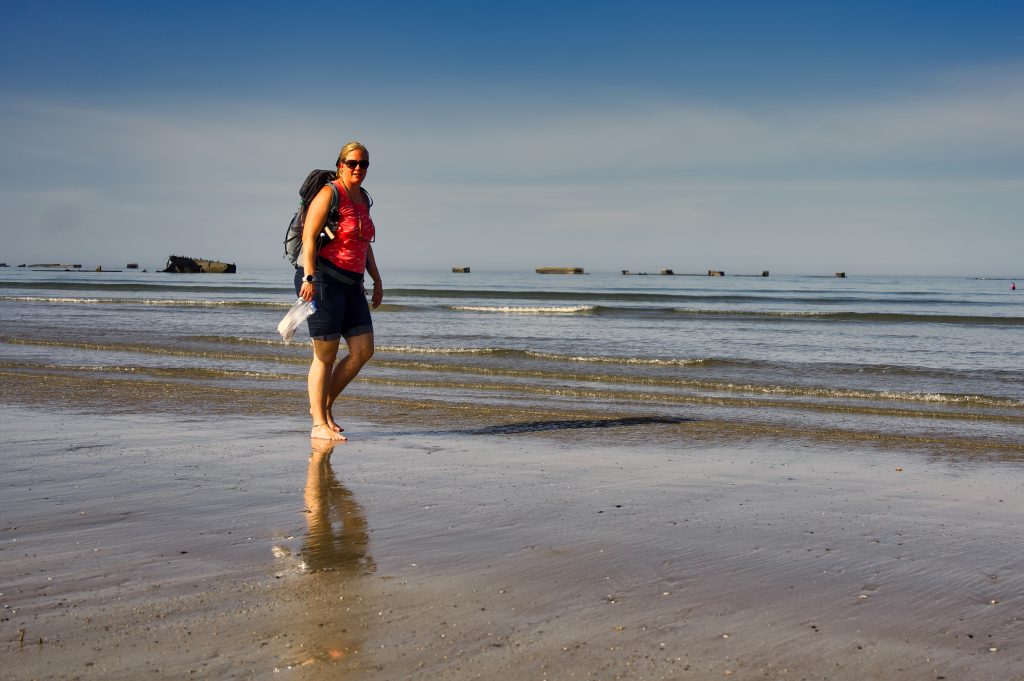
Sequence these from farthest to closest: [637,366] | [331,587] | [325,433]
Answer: [637,366] → [325,433] → [331,587]

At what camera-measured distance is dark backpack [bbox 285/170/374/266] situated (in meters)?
6.20

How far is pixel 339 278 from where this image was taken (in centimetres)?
635

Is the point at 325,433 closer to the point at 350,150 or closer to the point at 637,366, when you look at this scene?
the point at 350,150

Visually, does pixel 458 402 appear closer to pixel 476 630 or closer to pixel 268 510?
pixel 268 510

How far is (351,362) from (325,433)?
1.71ft

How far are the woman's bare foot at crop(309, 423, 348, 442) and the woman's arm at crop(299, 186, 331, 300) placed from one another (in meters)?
0.93

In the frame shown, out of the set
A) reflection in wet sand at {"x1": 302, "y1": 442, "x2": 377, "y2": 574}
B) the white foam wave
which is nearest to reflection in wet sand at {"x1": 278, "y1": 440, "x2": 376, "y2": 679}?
reflection in wet sand at {"x1": 302, "y1": 442, "x2": 377, "y2": 574}

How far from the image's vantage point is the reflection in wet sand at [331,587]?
2.64 m

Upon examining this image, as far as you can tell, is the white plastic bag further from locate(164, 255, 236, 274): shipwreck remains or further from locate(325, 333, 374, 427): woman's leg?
locate(164, 255, 236, 274): shipwreck remains

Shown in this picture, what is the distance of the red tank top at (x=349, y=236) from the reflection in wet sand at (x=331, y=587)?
1.89m

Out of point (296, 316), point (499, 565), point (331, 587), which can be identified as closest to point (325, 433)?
point (296, 316)

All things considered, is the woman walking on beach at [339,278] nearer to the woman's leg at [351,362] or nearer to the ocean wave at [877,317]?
the woman's leg at [351,362]

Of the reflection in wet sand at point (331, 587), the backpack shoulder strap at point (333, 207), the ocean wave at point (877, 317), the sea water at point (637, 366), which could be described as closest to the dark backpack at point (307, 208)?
the backpack shoulder strap at point (333, 207)

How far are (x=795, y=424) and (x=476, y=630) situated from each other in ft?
18.3
